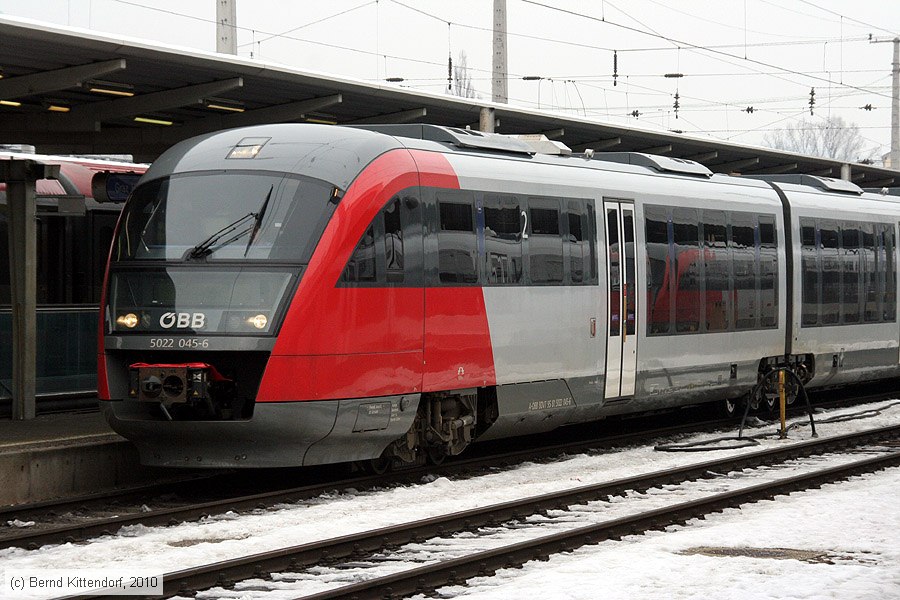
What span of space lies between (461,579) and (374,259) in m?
3.99

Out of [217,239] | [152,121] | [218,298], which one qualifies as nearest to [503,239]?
[217,239]

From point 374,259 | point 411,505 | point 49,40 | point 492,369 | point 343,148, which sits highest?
point 49,40

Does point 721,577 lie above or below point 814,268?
below

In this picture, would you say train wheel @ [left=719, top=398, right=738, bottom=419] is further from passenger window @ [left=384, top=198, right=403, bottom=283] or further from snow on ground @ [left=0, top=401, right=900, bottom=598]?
passenger window @ [left=384, top=198, right=403, bottom=283]

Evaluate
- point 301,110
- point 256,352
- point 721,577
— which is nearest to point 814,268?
point 301,110

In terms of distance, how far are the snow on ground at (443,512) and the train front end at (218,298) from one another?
2.88ft

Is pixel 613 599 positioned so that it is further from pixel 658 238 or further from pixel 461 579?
pixel 658 238

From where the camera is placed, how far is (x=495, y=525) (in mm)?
10609

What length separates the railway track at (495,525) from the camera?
27.1 feet

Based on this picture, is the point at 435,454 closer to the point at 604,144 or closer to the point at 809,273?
the point at 809,273

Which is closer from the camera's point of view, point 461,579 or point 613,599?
point 613,599

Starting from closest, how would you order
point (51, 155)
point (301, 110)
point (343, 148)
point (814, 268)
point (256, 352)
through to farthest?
point (256, 352) → point (343, 148) → point (301, 110) → point (814, 268) → point (51, 155)

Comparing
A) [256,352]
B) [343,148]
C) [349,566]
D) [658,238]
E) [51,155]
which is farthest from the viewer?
[51,155]

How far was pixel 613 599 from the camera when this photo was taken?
7.71 meters
